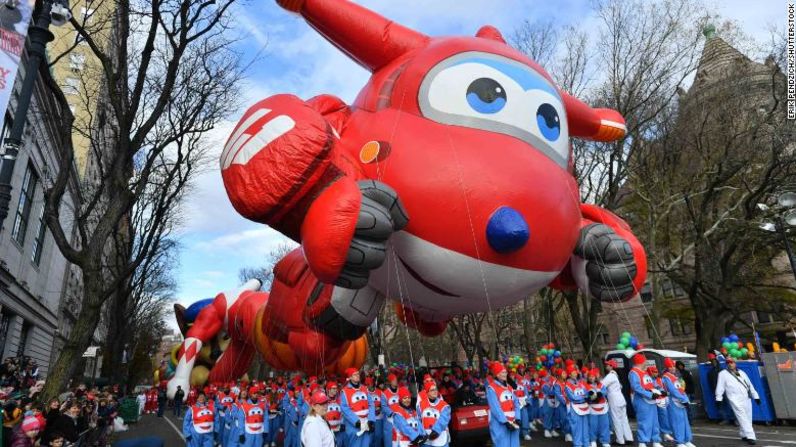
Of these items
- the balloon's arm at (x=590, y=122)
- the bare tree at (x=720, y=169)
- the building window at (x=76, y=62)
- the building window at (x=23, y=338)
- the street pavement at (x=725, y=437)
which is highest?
the building window at (x=76, y=62)

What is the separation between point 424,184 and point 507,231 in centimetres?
108

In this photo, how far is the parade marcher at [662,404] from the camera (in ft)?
28.5

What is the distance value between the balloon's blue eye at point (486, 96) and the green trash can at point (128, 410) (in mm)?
22183

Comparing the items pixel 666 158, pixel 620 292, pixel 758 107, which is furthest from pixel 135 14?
pixel 758 107

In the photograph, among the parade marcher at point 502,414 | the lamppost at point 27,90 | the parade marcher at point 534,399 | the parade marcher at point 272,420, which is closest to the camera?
the lamppost at point 27,90

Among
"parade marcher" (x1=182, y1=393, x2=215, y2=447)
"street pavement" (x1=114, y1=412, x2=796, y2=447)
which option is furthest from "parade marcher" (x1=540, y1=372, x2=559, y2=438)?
"parade marcher" (x1=182, y1=393, x2=215, y2=447)

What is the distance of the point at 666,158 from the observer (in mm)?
17938

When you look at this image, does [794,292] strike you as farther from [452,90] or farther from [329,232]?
[329,232]

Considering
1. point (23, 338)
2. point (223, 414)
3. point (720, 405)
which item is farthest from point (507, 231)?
point (23, 338)

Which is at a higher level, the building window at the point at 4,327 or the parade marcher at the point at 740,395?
the building window at the point at 4,327

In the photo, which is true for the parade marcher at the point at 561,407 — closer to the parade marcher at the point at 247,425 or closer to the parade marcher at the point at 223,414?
the parade marcher at the point at 247,425

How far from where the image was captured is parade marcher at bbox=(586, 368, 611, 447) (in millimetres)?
9312

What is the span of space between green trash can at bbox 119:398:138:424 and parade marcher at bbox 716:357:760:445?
2216 centimetres

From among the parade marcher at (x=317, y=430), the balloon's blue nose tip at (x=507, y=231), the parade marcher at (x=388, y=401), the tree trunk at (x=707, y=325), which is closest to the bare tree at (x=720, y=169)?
the tree trunk at (x=707, y=325)
